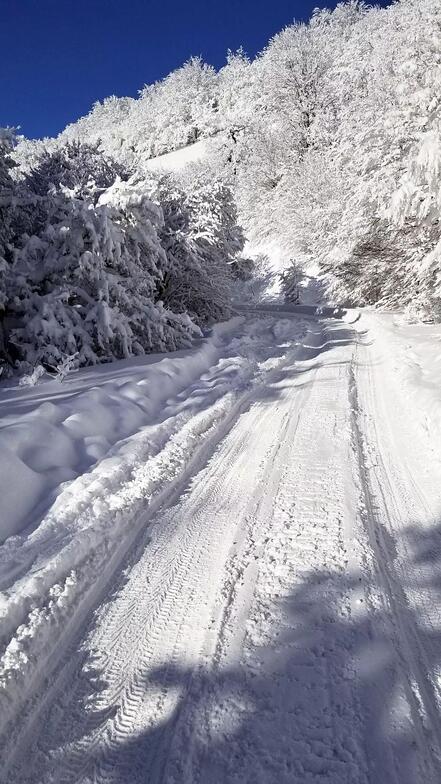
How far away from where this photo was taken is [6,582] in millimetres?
2900

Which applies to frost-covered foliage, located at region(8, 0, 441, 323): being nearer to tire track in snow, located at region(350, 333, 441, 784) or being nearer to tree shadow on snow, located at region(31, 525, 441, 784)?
tire track in snow, located at region(350, 333, 441, 784)

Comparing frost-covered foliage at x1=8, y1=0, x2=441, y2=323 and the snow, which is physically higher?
the snow

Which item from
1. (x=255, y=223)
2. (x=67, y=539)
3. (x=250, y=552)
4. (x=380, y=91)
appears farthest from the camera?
(x=255, y=223)

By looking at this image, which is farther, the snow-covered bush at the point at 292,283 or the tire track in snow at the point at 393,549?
the snow-covered bush at the point at 292,283

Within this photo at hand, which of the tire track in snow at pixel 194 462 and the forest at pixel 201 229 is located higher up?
the forest at pixel 201 229

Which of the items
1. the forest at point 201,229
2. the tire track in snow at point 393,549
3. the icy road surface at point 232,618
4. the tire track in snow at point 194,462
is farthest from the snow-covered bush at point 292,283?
the icy road surface at point 232,618

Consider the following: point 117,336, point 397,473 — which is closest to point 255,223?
point 117,336

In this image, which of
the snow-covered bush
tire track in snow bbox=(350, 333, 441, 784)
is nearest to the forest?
the snow-covered bush

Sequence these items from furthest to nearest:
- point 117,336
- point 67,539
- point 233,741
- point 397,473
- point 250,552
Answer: point 117,336, point 397,473, point 67,539, point 250,552, point 233,741

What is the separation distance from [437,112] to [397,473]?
6.69 metres

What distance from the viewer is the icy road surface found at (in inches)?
72.4

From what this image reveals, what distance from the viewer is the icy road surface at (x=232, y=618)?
6.03ft

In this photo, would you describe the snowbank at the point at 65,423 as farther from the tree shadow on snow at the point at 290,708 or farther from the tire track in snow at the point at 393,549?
the tire track in snow at the point at 393,549

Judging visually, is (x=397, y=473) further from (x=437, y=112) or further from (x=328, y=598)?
(x=437, y=112)
